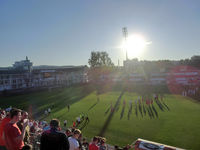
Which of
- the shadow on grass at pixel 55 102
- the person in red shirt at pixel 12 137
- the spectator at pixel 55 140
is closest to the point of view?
the spectator at pixel 55 140

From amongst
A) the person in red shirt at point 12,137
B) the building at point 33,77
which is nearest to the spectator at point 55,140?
the person in red shirt at point 12,137

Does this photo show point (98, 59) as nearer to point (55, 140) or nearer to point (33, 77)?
point (33, 77)

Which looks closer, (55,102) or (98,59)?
(55,102)

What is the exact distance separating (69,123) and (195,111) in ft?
47.0

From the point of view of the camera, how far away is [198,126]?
13.6 m

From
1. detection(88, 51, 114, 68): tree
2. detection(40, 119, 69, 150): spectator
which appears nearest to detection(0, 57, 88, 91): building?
detection(88, 51, 114, 68): tree

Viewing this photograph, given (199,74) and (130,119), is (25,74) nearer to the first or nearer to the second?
(130,119)

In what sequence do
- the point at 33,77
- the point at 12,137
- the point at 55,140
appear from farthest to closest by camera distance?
1. the point at 33,77
2. the point at 12,137
3. the point at 55,140

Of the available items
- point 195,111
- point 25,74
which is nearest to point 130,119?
point 195,111

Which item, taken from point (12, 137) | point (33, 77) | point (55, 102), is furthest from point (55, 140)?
point (33, 77)

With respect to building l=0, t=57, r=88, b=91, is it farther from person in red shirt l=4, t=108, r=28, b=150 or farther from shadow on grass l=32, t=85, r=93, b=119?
person in red shirt l=4, t=108, r=28, b=150

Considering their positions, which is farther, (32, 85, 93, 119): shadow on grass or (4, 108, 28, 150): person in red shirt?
(32, 85, 93, 119): shadow on grass

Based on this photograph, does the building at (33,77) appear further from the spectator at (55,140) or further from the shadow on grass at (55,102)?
the spectator at (55,140)

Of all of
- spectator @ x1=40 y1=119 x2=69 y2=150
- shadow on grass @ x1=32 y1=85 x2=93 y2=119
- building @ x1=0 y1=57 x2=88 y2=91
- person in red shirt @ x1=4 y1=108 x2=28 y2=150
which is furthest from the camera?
building @ x1=0 y1=57 x2=88 y2=91
